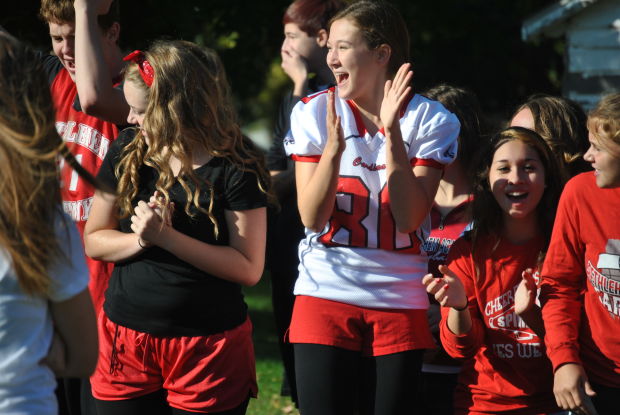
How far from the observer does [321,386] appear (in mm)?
3504

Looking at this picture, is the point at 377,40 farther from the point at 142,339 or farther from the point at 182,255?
the point at 142,339

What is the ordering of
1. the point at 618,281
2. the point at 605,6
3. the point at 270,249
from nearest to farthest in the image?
the point at 618,281 → the point at 270,249 → the point at 605,6

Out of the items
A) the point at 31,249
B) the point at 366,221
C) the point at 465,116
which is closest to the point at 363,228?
the point at 366,221

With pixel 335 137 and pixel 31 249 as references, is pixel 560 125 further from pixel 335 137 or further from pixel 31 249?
pixel 31 249

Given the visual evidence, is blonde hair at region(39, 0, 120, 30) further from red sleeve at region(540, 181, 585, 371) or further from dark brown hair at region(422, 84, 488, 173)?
red sleeve at region(540, 181, 585, 371)

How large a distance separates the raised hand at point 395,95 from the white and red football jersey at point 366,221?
0.50 ft

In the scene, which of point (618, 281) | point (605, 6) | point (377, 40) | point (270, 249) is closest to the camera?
point (618, 281)

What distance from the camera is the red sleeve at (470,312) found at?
146 inches

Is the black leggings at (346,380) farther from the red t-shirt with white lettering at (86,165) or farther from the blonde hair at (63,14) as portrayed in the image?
the blonde hair at (63,14)

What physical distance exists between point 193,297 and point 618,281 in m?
1.53

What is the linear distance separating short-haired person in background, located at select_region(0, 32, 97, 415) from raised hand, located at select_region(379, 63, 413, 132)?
1381mm

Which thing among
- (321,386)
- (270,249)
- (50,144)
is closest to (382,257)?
(321,386)

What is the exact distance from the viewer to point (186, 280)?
347 centimetres

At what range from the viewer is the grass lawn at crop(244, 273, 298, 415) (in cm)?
695
